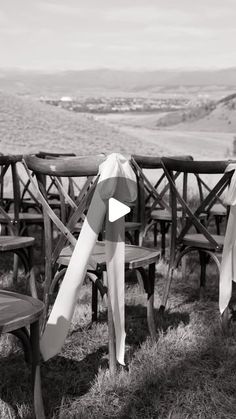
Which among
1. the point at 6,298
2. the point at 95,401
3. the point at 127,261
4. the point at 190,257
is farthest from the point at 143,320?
the point at 190,257

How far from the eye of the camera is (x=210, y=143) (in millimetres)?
36031

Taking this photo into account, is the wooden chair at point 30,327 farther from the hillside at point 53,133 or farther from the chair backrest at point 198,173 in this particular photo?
the hillside at point 53,133

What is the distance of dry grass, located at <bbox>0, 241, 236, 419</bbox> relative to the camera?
9.59 feet

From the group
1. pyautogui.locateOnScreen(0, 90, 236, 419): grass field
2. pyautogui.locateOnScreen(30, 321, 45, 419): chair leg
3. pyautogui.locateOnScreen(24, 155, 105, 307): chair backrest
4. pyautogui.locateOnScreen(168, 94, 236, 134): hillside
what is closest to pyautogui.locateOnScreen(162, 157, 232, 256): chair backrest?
pyautogui.locateOnScreen(0, 90, 236, 419): grass field

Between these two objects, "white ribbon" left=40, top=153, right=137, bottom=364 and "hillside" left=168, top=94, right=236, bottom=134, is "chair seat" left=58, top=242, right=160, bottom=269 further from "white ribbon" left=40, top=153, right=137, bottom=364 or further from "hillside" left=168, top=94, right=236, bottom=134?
"hillside" left=168, top=94, right=236, bottom=134

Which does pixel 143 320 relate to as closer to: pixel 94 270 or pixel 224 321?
pixel 224 321

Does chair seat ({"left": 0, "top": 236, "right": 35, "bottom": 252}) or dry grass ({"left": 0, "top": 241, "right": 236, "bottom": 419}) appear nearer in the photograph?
dry grass ({"left": 0, "top": 241, "right": 236, "bottom": 419})

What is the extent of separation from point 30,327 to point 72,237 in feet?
2.21

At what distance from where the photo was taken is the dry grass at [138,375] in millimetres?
2922

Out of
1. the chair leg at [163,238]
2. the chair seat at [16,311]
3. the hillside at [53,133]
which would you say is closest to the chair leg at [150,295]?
the chair seat at [16,311]

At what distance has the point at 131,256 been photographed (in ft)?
11.7

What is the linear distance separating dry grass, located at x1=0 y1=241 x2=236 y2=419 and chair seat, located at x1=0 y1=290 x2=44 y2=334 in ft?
Answer: 1.41

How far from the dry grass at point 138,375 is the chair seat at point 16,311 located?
1.41 ft

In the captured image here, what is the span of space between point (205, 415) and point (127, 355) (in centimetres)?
70
